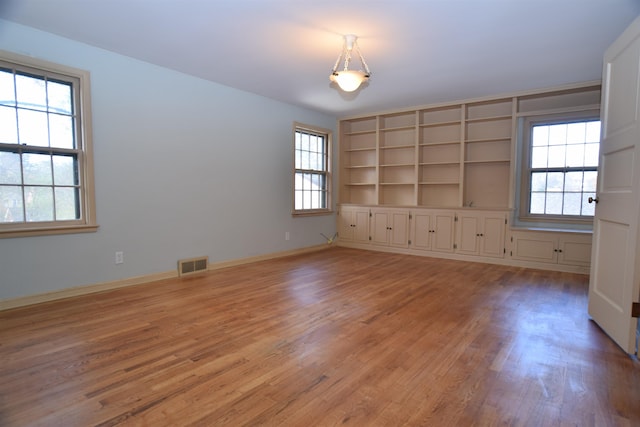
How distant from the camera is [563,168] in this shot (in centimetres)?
492

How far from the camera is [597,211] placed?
2803 mm

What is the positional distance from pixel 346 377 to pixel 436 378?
51 cm

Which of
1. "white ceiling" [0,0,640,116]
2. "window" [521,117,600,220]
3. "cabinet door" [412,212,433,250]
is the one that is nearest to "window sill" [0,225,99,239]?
"white ceiling" [0,0,640,116]

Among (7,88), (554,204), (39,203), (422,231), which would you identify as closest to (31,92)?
(7,88)

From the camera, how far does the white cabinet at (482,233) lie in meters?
5.08

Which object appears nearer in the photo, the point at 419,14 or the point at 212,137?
the point at 419,14

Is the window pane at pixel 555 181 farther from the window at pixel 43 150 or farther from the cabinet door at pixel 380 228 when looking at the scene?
the window at pixel 43 150

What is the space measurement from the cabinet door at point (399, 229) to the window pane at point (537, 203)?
6.22ft

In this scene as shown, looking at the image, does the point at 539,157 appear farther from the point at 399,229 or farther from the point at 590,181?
the point at 399,229

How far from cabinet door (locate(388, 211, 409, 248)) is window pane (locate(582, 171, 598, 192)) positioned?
2536 millimetres

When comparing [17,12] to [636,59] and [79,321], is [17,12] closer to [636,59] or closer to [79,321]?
[79,321]

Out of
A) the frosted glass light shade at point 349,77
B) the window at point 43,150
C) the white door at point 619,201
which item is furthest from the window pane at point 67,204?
the white door at point 619,201

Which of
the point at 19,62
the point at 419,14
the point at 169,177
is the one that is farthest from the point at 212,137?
the point at 419,14

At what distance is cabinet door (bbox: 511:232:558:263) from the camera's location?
467cm
